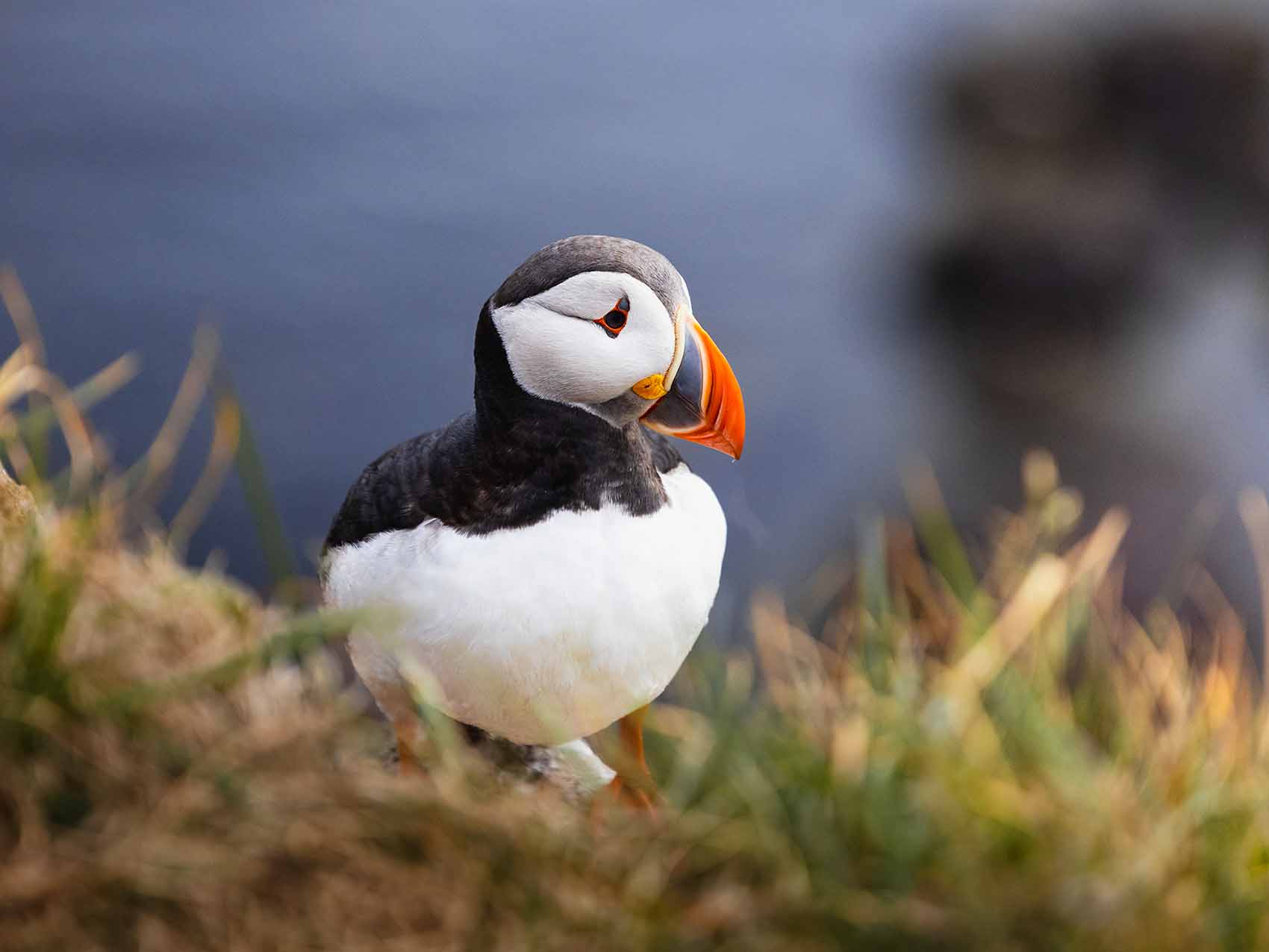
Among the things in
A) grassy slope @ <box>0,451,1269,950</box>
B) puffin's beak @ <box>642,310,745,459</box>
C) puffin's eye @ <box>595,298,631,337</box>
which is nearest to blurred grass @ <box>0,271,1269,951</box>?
grassy slope @ <box>0,451,1269,950</box>

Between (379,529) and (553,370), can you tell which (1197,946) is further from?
(379,529)

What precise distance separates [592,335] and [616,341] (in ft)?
0.12

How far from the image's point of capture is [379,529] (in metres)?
2.09

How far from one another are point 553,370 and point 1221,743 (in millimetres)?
985

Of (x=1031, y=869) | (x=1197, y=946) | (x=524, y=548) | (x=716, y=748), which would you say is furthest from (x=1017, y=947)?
(x=524, y=548)

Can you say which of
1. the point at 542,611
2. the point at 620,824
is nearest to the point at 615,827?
the point at 620,824

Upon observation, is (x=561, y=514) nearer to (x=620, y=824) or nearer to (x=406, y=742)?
→ (x=406, y=742)

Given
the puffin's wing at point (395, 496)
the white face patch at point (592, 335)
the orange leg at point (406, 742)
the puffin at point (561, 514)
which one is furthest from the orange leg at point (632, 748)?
the white face patch at point (592, 335)

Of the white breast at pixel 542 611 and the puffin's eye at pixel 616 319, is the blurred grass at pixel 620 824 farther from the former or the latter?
the puffin's eye at pixel 616 319

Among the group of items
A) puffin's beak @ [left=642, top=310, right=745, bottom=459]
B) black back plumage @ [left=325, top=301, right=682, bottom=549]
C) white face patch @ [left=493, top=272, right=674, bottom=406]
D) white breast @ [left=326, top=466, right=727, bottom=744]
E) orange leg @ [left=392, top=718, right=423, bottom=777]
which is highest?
white face patch @ [left=493, top=272, right=674, bottom=406]

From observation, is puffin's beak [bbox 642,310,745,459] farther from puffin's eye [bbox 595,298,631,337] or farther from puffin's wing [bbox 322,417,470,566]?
puffin's wing [bbox 322,417,470,566]

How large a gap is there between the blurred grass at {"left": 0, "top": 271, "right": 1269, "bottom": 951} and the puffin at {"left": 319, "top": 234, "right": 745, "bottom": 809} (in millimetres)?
371

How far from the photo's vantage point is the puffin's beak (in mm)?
1888

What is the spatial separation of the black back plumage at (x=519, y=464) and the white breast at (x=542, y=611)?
24 mm
